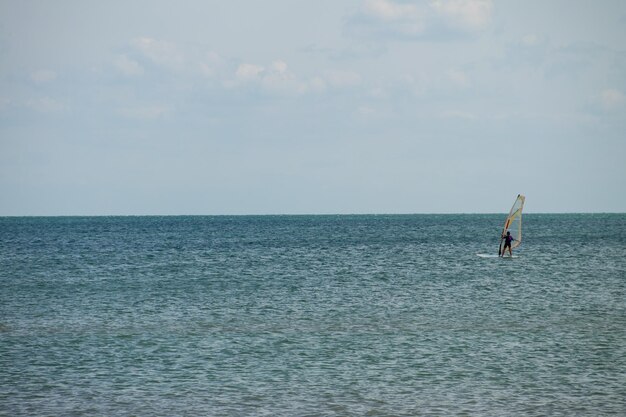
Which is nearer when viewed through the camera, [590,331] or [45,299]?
[590,331]

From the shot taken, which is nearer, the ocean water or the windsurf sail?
the ocean water

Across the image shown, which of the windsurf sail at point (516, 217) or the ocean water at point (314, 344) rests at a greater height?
the windsurf sail at point (516, 217)

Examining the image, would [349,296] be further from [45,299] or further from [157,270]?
[157,270]

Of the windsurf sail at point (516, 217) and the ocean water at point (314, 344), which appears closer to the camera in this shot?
the ocean water at point (314, 344)

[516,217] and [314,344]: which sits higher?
[516,217]

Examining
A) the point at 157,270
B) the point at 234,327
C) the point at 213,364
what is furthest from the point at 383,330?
the point at 157,270

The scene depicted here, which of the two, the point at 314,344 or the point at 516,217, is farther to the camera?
the point at 516,217

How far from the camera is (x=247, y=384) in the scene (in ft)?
86.4

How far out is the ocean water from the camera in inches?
949

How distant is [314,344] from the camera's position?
33719mm

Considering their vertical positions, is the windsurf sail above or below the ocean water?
above

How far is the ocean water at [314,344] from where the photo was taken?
24.1m

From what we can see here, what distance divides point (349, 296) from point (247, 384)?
27.3m

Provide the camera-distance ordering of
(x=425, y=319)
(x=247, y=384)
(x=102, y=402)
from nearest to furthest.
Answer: (x=102, y=402)
(x=247, y=384)
(x=425, y=319)
